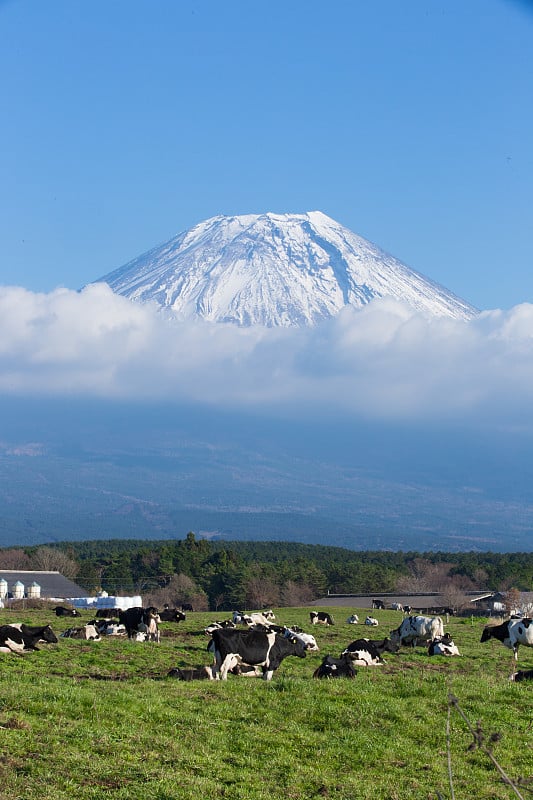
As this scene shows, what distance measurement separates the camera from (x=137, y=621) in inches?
982

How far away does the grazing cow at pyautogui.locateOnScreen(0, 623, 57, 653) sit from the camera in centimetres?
1845

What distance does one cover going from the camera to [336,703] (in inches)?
500

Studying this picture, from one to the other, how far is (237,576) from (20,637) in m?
54.8

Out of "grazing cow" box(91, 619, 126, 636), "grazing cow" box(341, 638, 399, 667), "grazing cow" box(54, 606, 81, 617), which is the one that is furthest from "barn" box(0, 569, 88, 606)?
"grazing cow" box(341, 638, 399, 667)

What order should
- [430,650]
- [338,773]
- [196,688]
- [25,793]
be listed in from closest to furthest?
[25,793] → [338,773] → [196,688] → [430,650]

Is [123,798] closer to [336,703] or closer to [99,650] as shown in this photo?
[336,703]

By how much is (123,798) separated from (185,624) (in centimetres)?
2117

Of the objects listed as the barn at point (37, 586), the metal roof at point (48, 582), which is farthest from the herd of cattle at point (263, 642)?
the metal roof at point (48, 582)

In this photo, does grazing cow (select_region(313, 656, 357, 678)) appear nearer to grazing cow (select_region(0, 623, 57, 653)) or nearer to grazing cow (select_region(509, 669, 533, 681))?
grazing cow (select_region(509, 669, 533, 681))

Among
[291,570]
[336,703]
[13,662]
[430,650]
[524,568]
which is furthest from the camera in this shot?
[524,568]

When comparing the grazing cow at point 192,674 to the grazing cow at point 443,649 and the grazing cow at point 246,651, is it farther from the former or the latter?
the grazing cow at point 443,649

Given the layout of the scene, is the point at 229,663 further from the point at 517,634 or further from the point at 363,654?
the point at 517,634

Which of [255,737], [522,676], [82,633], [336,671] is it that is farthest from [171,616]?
[255,737]

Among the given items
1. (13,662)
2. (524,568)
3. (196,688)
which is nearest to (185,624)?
(13,662)
